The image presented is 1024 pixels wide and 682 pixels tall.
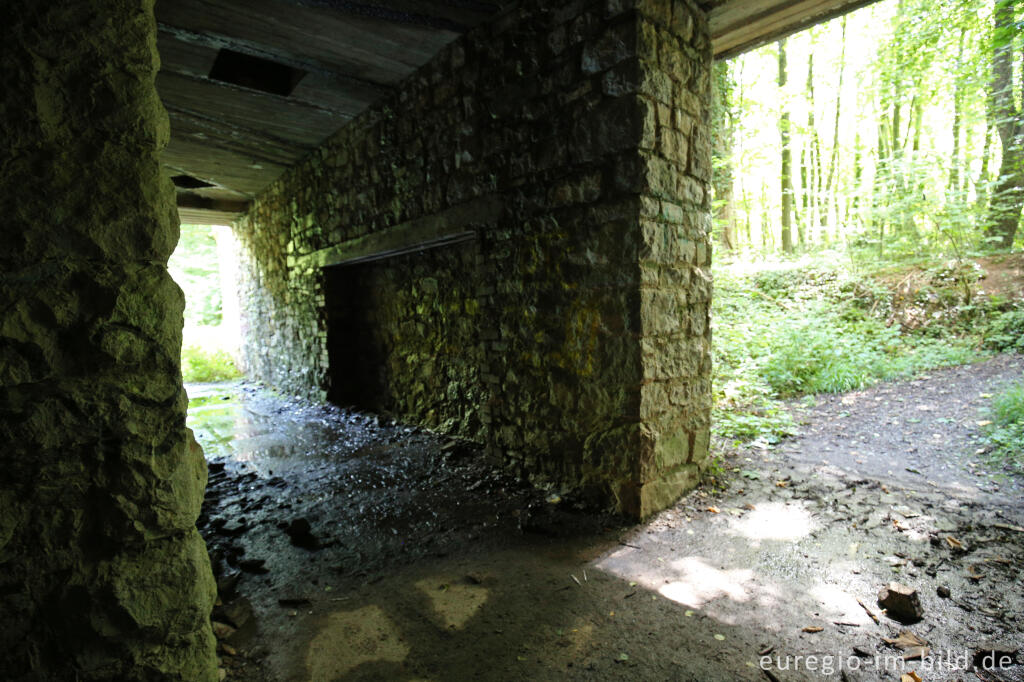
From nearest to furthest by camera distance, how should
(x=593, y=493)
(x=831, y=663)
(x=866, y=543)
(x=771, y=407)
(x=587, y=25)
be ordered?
(x=831, y=663), (x=866, y=543), (x=587, y=25), (x=593, y=493), (x=771, y=407)

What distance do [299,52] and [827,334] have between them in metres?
6.54

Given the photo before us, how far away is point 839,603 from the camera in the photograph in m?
1.98

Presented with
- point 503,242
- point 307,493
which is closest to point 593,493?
point 503,242

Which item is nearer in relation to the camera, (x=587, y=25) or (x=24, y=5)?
(x=24, y=5)

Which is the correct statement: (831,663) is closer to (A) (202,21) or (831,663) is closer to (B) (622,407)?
(B) (622,407)

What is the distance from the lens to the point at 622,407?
2.77 m

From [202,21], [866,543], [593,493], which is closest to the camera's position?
[866,543]

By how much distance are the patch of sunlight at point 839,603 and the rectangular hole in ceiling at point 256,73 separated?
5.02 m

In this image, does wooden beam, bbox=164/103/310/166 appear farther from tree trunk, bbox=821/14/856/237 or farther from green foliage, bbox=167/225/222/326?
green foliage, bbox=167/225/222/326

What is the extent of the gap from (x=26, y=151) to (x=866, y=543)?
3503 mm

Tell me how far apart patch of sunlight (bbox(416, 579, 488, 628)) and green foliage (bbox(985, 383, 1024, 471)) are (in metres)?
3.58

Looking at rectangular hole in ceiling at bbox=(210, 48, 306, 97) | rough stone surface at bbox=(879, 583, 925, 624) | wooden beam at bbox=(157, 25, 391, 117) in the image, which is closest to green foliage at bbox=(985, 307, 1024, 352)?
rough stone surface at bbox=(879, 583, 925, 624)

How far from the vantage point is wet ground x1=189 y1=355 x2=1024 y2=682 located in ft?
5.73

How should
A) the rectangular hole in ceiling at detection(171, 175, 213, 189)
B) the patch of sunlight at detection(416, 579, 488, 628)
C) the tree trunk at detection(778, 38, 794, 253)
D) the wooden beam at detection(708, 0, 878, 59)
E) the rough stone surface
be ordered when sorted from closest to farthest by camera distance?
the rough stone surface, the patch of sunlight at detection(416, 579, 488, 628), the wooden beam at detection(708, 0, 878, 59), the rectangular hole in ceiling at detection(171, 175, 213, 189), the tree trunk at detection(778, 38, 794, 253)
